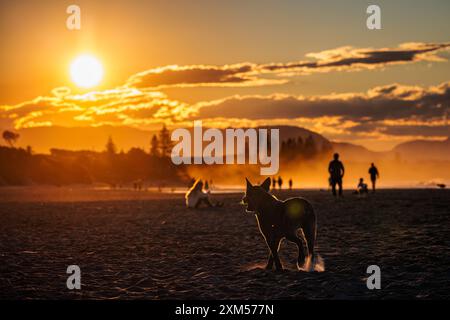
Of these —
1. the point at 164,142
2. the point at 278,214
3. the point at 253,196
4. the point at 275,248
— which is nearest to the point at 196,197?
the point at 275,248

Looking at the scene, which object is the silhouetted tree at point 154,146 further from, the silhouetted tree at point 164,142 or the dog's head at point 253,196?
the dog's head at point 253,196

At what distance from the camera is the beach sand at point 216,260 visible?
8.55 m

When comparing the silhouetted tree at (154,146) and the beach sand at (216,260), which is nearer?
the beach sand at (216,260)

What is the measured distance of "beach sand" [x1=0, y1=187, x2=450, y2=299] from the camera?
8.55 meters

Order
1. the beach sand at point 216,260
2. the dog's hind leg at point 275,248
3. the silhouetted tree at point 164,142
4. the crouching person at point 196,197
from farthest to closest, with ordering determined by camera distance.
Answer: the silhouetted tree at point 164,142 → the crouching person at point 196,197 → the dog's hind leg at point 275,248 → the beach sand at point 216,260

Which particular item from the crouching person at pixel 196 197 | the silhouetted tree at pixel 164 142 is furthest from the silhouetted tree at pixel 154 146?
the crouching person at pixel 196 197

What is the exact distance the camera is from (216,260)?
Result: 1152cm

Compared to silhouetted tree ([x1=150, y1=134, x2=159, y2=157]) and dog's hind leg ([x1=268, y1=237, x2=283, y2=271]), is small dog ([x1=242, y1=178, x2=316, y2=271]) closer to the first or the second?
dog's hind leg ([x1=268, y1=237, x2=283, y2=271])

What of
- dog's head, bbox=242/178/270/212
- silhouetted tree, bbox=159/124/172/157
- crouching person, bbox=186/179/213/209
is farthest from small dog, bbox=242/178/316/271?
silhouetted tree, bbox=159/124/172/157

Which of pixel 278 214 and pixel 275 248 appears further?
pixel 275 248

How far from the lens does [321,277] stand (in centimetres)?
934

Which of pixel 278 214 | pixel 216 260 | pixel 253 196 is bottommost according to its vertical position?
pixel 216 260

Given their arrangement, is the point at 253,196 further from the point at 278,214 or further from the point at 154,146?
the point at 154,146
